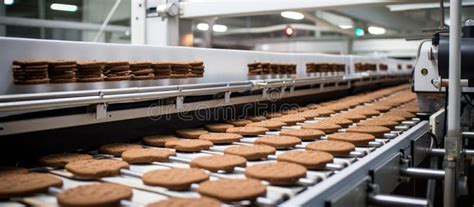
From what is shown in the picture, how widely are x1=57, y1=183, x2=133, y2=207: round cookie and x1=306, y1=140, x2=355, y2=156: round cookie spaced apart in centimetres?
93

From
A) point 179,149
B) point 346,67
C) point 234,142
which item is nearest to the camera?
point 179,149

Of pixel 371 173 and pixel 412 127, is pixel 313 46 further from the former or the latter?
pixel 371 173

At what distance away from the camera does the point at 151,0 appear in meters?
3.45

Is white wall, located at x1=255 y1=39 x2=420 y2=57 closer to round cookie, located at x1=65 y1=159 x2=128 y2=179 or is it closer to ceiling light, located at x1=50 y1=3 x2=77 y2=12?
ceiling light, located at x1=50 y1=3 x2=77 y2=12

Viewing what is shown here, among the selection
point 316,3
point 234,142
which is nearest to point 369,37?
point 316,3

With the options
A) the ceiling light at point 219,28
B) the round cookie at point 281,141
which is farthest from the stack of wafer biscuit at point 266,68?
the ceiling light at point 219,28

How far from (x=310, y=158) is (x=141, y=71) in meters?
0.97

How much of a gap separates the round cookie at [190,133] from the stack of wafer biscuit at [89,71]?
588mm

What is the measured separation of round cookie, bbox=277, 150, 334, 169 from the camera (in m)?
1.67

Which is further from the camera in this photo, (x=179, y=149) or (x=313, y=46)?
(x=313, y=46)

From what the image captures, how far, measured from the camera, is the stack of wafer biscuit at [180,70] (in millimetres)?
2395

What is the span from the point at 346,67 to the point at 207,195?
430 centimetres

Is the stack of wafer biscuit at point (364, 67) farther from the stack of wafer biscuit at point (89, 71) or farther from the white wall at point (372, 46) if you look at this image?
the stack of wafer biscuit at point (89, 71)

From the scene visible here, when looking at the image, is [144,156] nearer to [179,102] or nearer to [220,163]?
[220,163]
